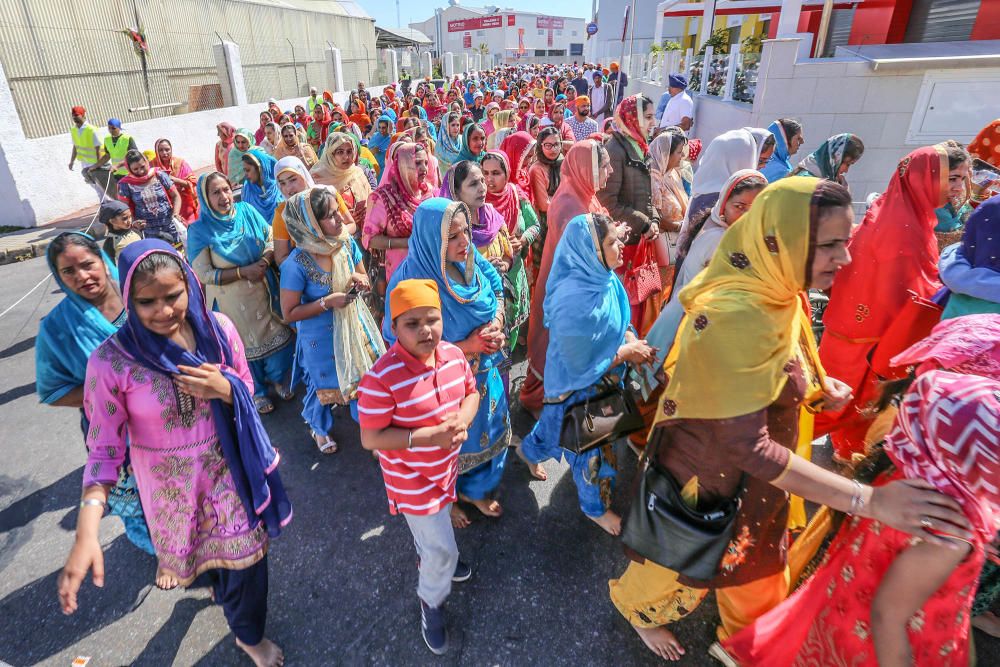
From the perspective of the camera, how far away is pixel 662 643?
206 centimetres

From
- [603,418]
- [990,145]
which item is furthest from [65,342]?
[990,145]

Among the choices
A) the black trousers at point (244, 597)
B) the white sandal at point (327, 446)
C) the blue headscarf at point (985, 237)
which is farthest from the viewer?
the white sandal at point (327, 446)

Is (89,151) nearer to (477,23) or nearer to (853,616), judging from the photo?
(853,616)

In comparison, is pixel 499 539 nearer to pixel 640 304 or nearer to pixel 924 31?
pixel 640 304

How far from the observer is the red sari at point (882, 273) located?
2688mm

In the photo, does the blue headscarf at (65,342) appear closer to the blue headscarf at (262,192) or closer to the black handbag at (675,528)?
the black handbag at (675,528)

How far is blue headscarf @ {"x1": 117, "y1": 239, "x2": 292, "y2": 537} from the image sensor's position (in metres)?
1.62

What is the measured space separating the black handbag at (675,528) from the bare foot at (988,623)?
4.38 ft

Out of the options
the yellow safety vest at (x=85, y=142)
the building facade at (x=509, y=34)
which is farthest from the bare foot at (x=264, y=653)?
the building facade at (x=509, y=34)

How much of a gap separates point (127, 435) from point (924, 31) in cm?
1530

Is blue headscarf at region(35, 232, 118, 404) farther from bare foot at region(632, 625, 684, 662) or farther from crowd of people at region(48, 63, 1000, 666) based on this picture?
bare foot at region(632, 625, 684, 662)

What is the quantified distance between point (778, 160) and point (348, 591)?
16.6 feet

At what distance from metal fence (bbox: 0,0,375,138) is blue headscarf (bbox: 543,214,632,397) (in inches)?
442

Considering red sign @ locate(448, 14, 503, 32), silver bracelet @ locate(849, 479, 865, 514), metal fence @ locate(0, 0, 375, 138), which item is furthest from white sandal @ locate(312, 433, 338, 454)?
red sign @ locate(448, 14, 503, 32)
